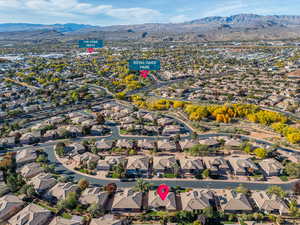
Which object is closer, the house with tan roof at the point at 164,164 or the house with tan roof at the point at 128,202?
the house with tan roof at the point at 128,202

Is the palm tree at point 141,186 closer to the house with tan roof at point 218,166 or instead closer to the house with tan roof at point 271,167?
the house with tan roof at point 218,166

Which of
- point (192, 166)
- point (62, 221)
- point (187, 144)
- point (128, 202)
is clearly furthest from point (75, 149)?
point (192, 166)

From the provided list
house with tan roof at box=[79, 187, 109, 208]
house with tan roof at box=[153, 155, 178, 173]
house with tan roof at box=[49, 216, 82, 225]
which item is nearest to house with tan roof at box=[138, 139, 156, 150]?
house with tan roof at box=[153, 155, 178, 173]

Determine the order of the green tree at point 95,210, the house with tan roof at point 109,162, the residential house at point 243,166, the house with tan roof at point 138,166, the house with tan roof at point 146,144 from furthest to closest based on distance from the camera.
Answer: the house with tan roof at point 146,144
the house with tan roof at point 109,162
the house with tan roof at point 138,166
the residential house at point 243,166
the green tree at point 95,210

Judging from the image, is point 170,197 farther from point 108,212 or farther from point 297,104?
point 297,104

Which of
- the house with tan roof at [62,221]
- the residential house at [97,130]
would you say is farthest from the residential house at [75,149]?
the house with tan roof at [62,221]

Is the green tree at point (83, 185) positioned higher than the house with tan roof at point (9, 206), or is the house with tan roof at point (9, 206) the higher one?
the green tree at point (83, 185)

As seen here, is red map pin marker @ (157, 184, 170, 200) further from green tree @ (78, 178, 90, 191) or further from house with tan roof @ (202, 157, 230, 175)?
green tree @ (78, 178, 90, 191)
